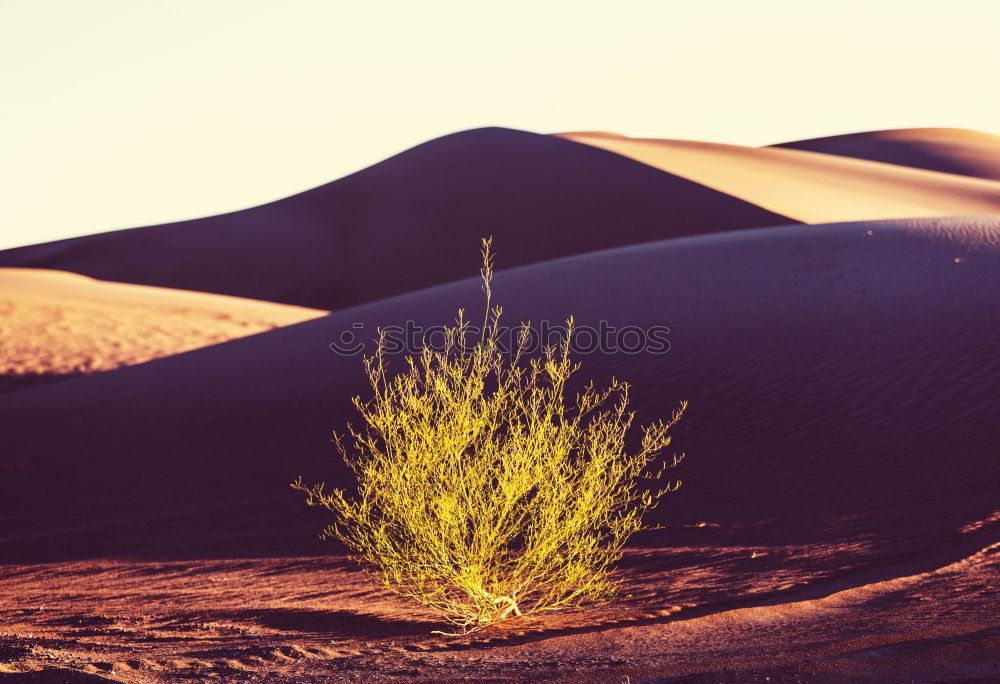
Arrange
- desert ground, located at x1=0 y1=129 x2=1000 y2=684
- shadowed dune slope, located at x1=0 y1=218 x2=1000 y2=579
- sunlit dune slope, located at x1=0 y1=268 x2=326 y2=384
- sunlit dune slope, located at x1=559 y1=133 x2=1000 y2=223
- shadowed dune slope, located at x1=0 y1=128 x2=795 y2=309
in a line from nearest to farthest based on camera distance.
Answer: desert ground, located at x1=0 y1=129 x2=1000 y2=684
shadowed dune slope, located at x1=0 y1=218 x2=1000 y2=579
sunlit dune slope, located at x1=0 y1=268 x2=326 y2=384
sunlit dune slope, located at x1=559 y1=133 x2=1000 y2=223
shadowed dune slope, located at x1=0 y1=128 x2=795 y2=309

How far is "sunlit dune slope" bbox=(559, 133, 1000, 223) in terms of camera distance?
145ft

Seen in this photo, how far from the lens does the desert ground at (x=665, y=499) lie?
244 inches

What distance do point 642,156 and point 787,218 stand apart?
1263 centimetres

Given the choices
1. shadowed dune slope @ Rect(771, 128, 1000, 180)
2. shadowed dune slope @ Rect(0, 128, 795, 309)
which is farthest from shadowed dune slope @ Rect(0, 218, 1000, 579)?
shadowed dune slope @ Rect(771, 128, 1000, 180)

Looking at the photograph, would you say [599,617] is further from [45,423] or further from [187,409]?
[45,423]

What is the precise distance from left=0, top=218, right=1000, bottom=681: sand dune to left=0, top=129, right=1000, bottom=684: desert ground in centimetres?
4

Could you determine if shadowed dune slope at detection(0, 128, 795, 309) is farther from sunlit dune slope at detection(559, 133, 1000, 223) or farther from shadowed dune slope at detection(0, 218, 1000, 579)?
shadowed dune slope at detection(0, 218, 1000, 579)

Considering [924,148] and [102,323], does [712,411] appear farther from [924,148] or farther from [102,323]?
[924,148]

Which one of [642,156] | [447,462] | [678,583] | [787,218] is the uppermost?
[642,156]

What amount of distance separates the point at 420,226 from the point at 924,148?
3945 centimetres

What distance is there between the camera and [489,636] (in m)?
7.03

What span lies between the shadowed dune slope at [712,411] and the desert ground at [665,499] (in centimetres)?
5

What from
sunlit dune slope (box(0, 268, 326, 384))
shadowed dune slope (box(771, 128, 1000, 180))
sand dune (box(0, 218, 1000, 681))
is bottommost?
sand dune (box(0, 218, 1000, 681))

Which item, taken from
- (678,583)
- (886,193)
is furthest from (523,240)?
(678,583)
